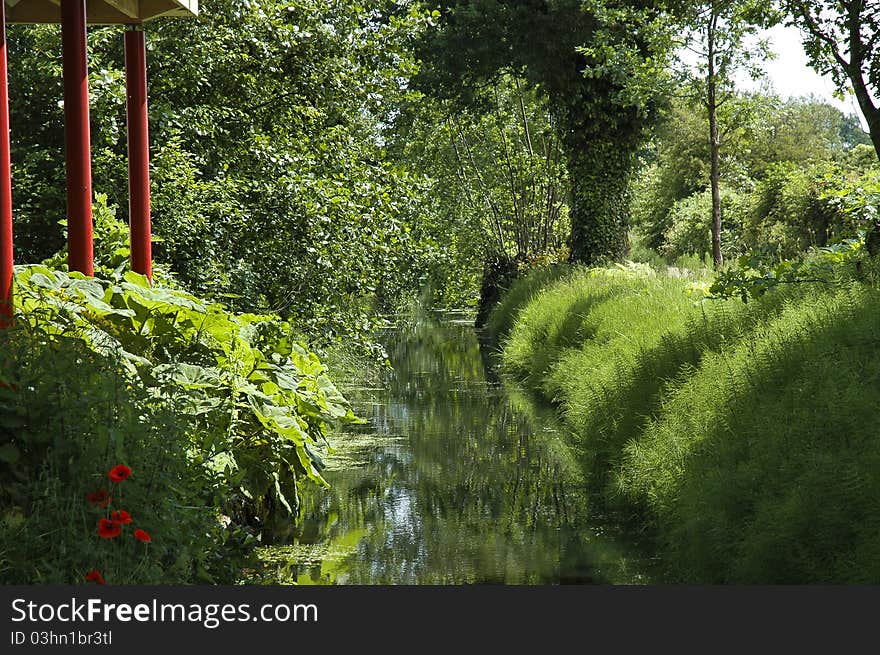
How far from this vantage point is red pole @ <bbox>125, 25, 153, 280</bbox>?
7738 mm

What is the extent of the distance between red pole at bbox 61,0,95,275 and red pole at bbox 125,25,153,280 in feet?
3.47

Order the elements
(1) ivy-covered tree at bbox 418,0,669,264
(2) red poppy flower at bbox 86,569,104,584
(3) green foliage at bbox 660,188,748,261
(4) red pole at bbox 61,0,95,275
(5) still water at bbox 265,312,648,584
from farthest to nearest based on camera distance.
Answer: (3) green foliage at bbox 660,188,748,261
(1) ivy-covered tree at bbox 418,0,669,264
(4) red pole at bbox 61,0,95,275
(5) still water at bbox 265,312,648,584
(2) red poppy flower at bbox 86,569,104,584

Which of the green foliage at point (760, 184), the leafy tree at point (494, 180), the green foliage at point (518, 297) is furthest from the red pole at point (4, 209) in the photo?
the leafy tree at point (494, 180)

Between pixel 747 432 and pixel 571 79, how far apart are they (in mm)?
14729

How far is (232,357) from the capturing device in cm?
617

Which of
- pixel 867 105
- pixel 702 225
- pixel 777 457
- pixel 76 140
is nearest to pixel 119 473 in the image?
pixel 777 457

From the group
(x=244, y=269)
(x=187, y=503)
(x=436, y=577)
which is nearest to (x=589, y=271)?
(x=244, y=269)

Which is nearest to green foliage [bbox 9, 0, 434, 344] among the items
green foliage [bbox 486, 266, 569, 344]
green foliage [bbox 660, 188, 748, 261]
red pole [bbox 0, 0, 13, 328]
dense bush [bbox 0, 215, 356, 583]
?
dense bush [bbox 0, 215, 356, 583]

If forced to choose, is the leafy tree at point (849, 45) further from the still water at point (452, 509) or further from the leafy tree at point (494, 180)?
the leafy tree at point (494, 180)

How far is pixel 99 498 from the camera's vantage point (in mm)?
3881

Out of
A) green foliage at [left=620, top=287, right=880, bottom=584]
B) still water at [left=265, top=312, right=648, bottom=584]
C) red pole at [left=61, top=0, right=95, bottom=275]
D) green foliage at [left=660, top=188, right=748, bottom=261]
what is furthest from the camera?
green foliage at [left=660, top=188, right=748, bottom=261]

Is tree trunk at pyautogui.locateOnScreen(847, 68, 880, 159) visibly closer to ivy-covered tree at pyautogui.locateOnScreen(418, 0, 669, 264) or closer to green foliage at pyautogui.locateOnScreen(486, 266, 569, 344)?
ivy-covered tree at pyautogui.locateOnScreen(418, 0, 669, 264)

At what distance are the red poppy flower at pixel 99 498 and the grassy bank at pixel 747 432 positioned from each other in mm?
2826

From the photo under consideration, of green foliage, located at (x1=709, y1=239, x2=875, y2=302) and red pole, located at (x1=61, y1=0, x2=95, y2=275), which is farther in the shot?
green foliage, located at (x1=709, y1=239, x2=875, y2=302)
